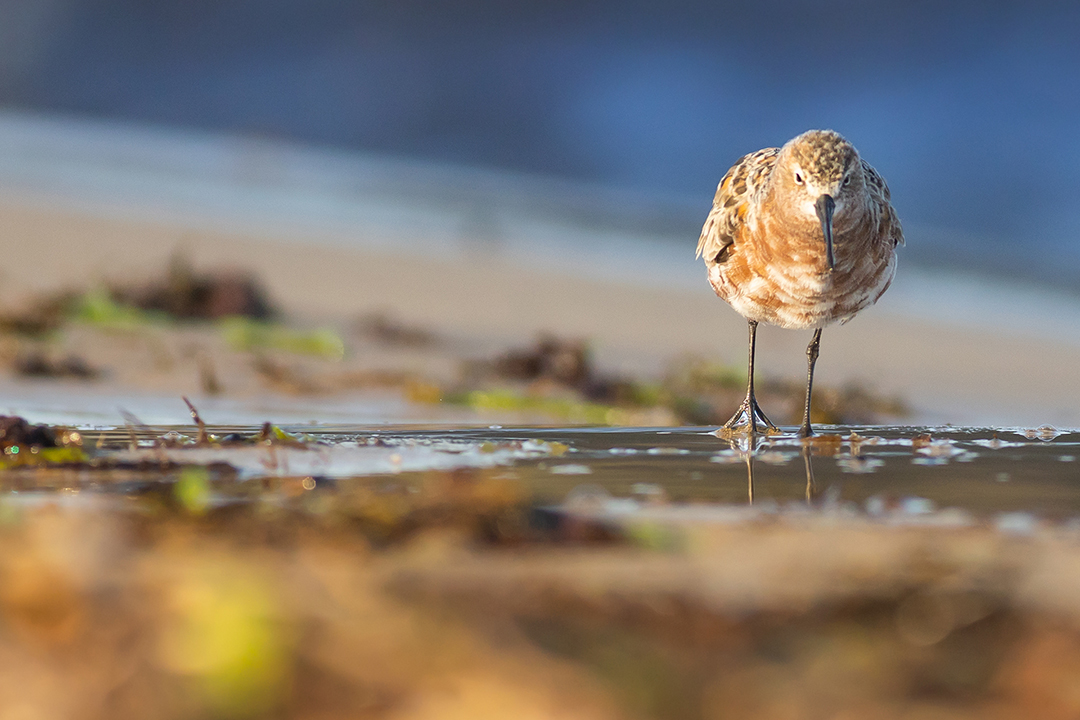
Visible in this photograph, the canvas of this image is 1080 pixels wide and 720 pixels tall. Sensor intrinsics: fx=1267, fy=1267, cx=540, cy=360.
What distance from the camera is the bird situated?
16.5ft

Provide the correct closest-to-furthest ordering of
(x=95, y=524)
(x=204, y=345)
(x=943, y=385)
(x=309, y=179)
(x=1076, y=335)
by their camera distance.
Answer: (x=95, y=524) < (x=204, y=345) < (x=943, y=385) < (x=1076, y=335) < (x=309, y=179)

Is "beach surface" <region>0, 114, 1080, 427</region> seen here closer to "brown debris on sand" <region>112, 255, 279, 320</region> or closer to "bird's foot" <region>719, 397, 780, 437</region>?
"brown debris on sand" <region>112, 255, 279, 320</region>

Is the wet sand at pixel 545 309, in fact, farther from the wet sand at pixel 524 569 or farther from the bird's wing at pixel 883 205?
the wet sand at pixel 524 569

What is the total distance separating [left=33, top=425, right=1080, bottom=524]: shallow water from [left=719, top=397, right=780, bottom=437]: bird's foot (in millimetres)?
145

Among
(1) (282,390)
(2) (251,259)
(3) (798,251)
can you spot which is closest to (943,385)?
(3) (798,251)

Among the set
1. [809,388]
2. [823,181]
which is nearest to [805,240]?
[823,181]

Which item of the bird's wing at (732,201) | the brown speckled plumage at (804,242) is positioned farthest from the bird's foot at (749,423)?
the bird's wing at (732,201)

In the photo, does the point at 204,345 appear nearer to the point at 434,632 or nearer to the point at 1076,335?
the point at 434,632

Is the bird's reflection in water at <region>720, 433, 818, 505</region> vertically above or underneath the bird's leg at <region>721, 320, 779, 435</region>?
underneath

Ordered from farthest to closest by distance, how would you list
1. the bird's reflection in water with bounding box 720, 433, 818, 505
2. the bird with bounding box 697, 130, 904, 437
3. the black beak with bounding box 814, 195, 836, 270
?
the bird with bounding box 697, 130, 904, 437 → the black beak with bounding box 814, 195, 836, 270 → the bird's reflection in water with bounding box 720, 433, 818, 505

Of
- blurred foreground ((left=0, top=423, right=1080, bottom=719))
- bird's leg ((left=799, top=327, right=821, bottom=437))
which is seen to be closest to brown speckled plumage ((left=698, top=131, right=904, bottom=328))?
bird's leg ((left=799, top=327, right=821, bottom=437))

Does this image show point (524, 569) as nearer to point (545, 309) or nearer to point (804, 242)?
point (804, 242)

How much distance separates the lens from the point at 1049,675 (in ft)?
7.29

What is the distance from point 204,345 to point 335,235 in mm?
4740
